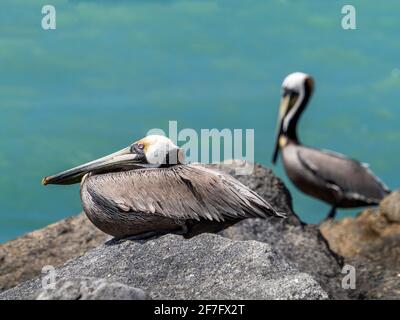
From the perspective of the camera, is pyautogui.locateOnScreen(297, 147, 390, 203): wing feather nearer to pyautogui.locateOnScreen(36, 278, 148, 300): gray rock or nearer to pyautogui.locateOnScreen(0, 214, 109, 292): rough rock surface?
pyautogui.locateOnScreen(0, 214, 109, 292): rough rock surface

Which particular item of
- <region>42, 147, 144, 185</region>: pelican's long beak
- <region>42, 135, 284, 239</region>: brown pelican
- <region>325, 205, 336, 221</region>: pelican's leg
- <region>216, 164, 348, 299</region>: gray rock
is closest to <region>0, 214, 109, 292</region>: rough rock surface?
<region>216, 164, 348, 299</region>: gray rock

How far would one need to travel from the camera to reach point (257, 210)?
18.7 ft

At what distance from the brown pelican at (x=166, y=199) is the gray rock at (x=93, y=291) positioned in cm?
126

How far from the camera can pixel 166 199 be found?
567 centimetres

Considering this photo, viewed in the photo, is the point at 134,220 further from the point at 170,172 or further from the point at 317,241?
the point at 317,241

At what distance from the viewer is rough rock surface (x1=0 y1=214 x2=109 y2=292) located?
7816 millimetres

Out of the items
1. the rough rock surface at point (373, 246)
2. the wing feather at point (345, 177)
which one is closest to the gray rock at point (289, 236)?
the rough rock surface at point (373, 246)

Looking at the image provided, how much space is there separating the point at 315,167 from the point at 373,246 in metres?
4.84

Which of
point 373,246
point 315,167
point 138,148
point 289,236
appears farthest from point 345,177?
point 138,148

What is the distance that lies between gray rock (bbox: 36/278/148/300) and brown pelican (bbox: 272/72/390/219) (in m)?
9.77

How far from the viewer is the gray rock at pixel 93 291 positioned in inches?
169

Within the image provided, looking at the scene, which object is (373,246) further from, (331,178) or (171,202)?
(331,178)

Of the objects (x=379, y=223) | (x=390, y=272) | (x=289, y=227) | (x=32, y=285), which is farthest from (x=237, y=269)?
(x=379, y=223)
